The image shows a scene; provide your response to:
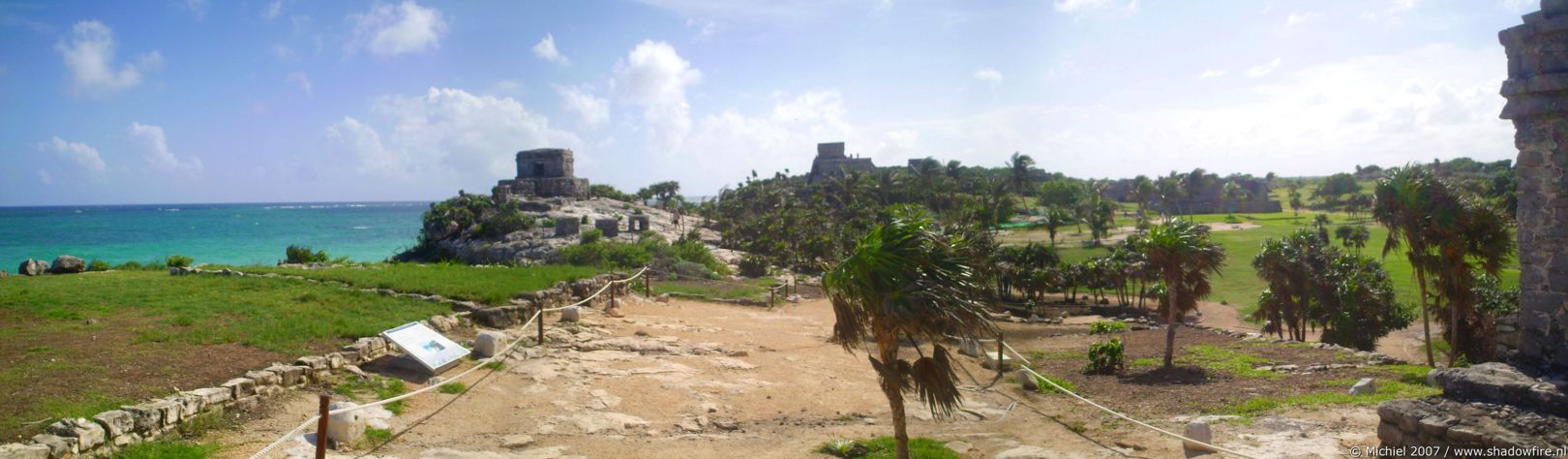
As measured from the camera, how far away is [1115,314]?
37531 mm

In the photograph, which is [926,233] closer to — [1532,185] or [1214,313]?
[1532,185]

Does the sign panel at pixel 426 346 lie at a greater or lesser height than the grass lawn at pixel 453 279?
lesser

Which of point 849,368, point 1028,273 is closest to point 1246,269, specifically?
point 1028,273

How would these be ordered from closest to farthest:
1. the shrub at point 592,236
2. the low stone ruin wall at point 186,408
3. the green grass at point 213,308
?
the low stone ruin wall at point 186,408, the green grass at point 213,308, the shrub at point 592,236

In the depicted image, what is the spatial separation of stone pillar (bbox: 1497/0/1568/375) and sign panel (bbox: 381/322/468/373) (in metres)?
14.4

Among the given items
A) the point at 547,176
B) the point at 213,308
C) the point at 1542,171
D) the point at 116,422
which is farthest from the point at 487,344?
the point at 547,176

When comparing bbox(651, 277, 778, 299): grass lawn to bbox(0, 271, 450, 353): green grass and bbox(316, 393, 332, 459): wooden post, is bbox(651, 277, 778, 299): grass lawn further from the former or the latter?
bbox(316, 393, 332, 459): wooden post

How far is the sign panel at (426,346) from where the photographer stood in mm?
12875

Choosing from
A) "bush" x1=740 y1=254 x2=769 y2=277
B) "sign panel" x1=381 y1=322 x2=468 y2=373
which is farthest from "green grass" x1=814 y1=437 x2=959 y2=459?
"bush" x1=740 y1=254 x2=769 y2=277

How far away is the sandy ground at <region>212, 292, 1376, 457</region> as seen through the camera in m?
10.4

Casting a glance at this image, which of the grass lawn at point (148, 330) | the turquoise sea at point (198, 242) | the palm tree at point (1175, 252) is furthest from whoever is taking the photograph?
the turquoise sea at point (198, 242)

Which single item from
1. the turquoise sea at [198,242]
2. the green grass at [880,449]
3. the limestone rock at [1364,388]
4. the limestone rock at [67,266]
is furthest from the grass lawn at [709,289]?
the turquoise sea at [198,242]

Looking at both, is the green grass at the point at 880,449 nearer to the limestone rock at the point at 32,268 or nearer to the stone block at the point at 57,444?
the stone block at the point at 57,444

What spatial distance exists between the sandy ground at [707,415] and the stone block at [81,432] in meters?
1.14
